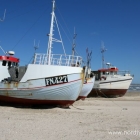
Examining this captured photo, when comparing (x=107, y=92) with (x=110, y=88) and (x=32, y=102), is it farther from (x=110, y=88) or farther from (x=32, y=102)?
(x=32, y=102)

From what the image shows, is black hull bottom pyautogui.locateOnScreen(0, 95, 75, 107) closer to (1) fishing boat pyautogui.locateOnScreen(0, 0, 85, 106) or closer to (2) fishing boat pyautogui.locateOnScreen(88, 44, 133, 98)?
(1) fishing boat pyautogui.locateOnScreen(0, 0, 85, 106)

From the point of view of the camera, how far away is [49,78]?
1453cm

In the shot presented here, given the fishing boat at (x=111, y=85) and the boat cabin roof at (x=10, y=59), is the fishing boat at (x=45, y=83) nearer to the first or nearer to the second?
the boat cabin roof at (x=10, y=59)

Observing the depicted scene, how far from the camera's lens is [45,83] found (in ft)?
47.8

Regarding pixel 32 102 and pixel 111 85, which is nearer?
pixel 32 102

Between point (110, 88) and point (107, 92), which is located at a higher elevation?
point (110, 88)

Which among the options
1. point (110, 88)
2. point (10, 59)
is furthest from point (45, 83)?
point (110, 88)

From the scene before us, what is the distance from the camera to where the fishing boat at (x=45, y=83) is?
1455 centimetres

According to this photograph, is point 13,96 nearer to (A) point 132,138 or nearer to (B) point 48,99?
(B) point 48,99

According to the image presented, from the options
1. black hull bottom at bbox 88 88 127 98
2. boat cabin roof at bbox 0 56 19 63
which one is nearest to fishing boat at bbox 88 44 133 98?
black hull bottom at bbox 88 88 127 98

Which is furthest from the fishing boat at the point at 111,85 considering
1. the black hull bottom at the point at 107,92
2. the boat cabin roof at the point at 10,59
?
the boat cabin roof at the point at 10,59

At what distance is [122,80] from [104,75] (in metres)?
3.11

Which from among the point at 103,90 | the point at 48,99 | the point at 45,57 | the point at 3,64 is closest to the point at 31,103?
the point at 48,99

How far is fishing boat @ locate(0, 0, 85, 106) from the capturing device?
47.8 ft
